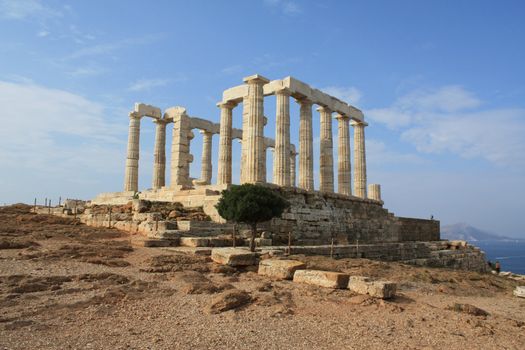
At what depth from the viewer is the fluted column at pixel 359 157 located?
99.9ft

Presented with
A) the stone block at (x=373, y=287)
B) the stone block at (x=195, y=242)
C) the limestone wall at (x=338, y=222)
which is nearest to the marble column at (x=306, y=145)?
the limestone wall at (x=338, y=222)

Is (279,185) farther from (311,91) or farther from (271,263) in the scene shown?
(271,263)

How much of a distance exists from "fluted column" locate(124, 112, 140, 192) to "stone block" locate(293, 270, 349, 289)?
22.7 m

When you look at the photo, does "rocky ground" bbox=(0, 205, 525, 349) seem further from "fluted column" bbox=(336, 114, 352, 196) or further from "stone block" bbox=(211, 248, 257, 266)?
"fluted column" bbox=(336, 114, 352, 196)

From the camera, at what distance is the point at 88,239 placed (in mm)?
15883

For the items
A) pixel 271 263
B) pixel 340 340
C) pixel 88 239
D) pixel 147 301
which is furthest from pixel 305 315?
pixel 88 239

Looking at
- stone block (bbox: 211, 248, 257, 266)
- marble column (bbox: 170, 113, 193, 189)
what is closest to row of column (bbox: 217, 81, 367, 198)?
marble column (bbox: 170, 113, 193, 189)

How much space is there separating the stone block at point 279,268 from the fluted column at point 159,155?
21639 millimetres

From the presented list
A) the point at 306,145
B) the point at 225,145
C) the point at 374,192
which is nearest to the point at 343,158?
the point at 374,192

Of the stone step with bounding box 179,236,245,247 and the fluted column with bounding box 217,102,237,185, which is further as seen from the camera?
the fluted column with bounding box 217,102,237,185

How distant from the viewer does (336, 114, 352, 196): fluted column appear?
29000mm

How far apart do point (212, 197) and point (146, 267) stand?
10.3m

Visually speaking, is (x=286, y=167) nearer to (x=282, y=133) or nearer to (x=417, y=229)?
(x=282, y=133)

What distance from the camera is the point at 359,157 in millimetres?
30797
